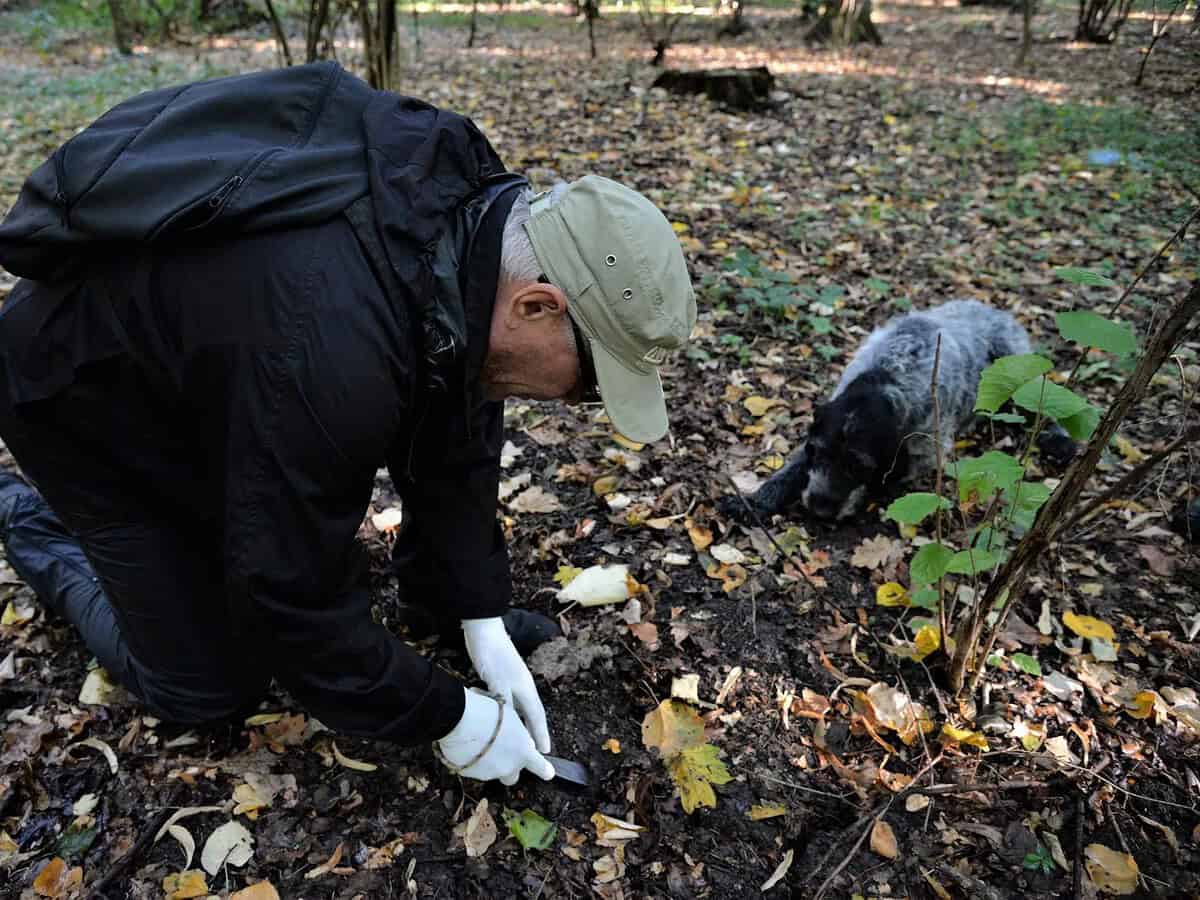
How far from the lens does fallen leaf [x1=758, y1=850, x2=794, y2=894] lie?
2.15 metres

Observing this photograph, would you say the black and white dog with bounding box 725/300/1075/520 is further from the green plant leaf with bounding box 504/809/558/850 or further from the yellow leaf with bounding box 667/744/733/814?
the green plant leaf with bounding box 504/809/558/850

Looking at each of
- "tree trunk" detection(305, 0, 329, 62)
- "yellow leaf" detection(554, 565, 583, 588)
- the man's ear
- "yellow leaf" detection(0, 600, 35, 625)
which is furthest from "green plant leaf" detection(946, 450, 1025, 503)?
"tree trunk" detection(305, 0, 329, 62)

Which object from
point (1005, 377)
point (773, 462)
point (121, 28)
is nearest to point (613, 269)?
point (1005, 377)

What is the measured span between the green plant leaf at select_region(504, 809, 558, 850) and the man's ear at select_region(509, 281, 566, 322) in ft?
4.75

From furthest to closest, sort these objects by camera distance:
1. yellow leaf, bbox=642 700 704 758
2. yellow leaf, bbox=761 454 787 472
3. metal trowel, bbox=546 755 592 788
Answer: yellow leaf, bbox=761 454 787 472 < yellow leaf, bbox=642 700 704 758 < metal trowel, bbox=546 755 592 788

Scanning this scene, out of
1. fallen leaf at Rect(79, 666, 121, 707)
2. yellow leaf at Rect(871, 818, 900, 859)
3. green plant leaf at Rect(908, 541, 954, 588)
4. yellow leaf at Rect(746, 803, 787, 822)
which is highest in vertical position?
green plant leaf at Rect(908, 541, 954, 588)

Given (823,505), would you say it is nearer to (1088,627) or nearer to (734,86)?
(1088,627)

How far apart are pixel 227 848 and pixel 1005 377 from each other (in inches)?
97.3

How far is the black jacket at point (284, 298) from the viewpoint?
5.15ft

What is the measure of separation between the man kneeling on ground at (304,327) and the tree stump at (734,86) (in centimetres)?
795

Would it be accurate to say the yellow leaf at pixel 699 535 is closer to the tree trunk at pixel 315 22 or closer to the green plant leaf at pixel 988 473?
the green plant leaf at pixel 988 473

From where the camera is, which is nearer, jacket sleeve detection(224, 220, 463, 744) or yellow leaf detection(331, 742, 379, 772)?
jacket sleeve detection(224, 220, 463, 744)

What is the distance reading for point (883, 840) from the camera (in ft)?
7.27

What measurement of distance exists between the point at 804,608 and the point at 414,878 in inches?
64.1
